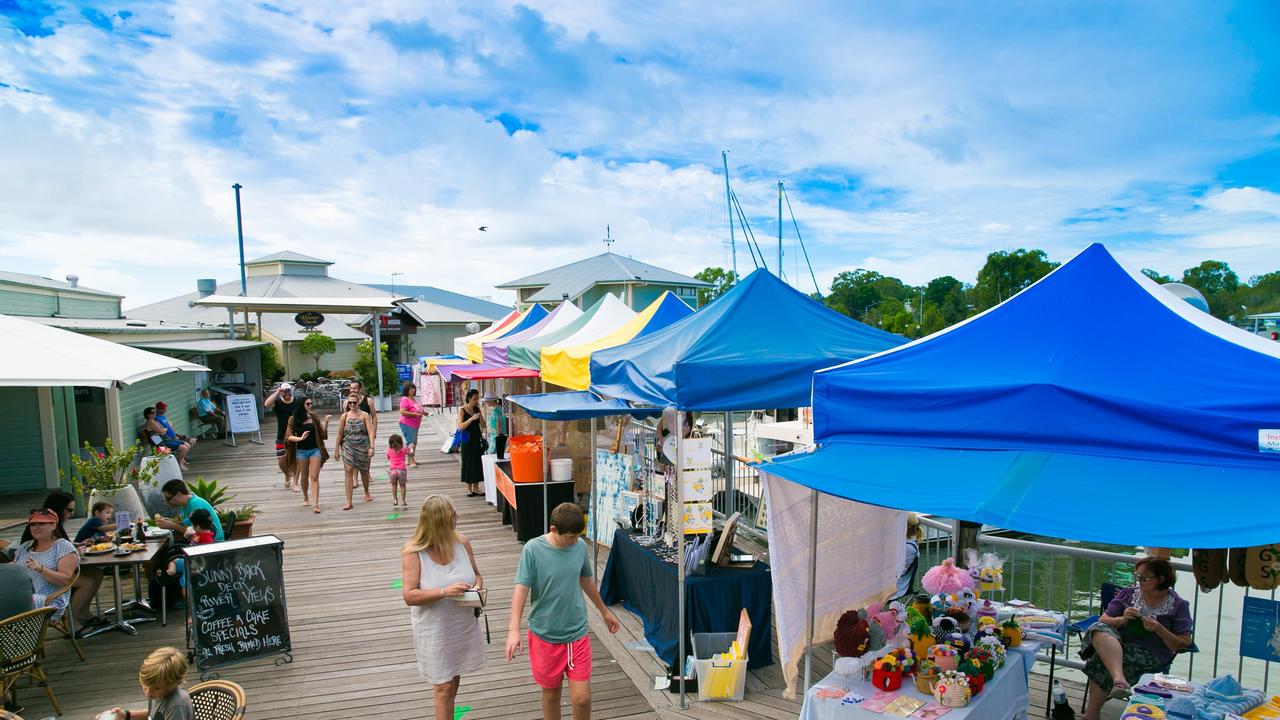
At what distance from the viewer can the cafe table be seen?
5.87 metres

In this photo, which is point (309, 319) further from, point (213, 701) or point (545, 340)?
point (213, 701)

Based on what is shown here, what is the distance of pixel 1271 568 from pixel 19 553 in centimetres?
803

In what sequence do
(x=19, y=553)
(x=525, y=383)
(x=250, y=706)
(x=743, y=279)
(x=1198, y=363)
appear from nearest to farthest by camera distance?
(x=1198, y=363)
(x=250, y=706)
(x=19, y=553)
(x=743, y=279)
(x=525, y=383)

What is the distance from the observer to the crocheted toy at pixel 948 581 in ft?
13.8

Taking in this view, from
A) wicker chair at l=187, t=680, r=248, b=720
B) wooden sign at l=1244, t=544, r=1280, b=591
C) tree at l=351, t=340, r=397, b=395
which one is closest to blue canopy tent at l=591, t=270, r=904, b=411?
wooden sign at l=1244, t=544, r=1280, b=591

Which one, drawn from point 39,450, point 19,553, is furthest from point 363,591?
point 39,450

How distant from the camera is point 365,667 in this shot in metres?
5.54

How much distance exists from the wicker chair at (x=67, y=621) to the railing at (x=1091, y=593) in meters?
6.66

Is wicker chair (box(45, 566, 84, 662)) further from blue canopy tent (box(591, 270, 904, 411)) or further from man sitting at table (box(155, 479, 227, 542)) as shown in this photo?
blue canopy tent (box(591, 270, 904, 411))

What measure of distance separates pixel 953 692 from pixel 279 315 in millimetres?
36209

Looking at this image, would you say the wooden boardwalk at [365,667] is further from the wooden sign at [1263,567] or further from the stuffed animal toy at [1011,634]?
the wooden sign at [1263,567]

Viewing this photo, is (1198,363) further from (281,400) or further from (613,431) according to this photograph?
(281,400)

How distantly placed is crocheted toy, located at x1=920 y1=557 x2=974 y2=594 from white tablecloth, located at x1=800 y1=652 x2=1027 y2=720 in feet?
1.40

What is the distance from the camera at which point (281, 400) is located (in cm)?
1124
